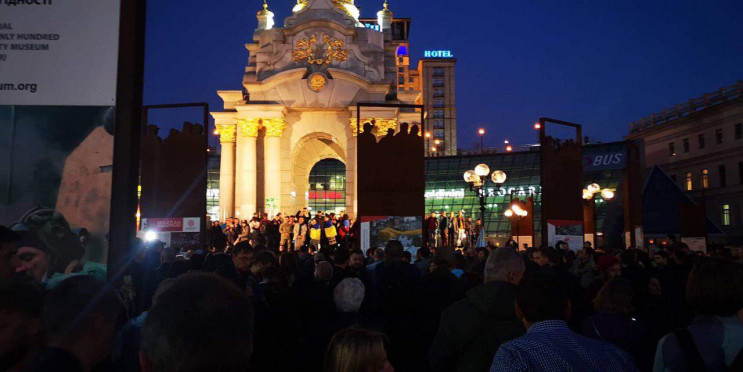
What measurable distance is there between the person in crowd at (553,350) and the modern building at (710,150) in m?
53.2

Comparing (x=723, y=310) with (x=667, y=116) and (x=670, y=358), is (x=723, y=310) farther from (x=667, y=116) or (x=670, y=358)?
(x=667, y=116)

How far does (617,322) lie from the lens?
5227 millimetres

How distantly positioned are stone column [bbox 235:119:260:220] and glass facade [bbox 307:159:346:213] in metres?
17.8

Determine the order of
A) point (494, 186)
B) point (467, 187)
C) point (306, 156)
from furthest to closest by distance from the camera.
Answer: point (494, 186), point (467, 187), point (306, 156)

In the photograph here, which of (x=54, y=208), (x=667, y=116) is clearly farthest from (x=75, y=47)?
(x=667, y=116)

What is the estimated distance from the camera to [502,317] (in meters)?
4.71

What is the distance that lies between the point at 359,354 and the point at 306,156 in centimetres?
4208

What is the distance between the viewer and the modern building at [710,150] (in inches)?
2191

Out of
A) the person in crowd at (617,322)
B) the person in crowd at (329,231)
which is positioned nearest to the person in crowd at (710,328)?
the person in crowd at (617,322)

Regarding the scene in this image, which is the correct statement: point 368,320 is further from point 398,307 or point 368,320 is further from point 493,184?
point 493,184

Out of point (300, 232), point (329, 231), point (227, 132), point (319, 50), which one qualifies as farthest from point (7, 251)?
point (227, 132)

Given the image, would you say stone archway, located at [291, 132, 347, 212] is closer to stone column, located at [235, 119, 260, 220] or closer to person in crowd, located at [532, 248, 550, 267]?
stone column, located at [235, 119, 260, 220]

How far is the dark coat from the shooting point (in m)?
4.65

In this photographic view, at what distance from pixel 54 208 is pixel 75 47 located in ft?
3.68
